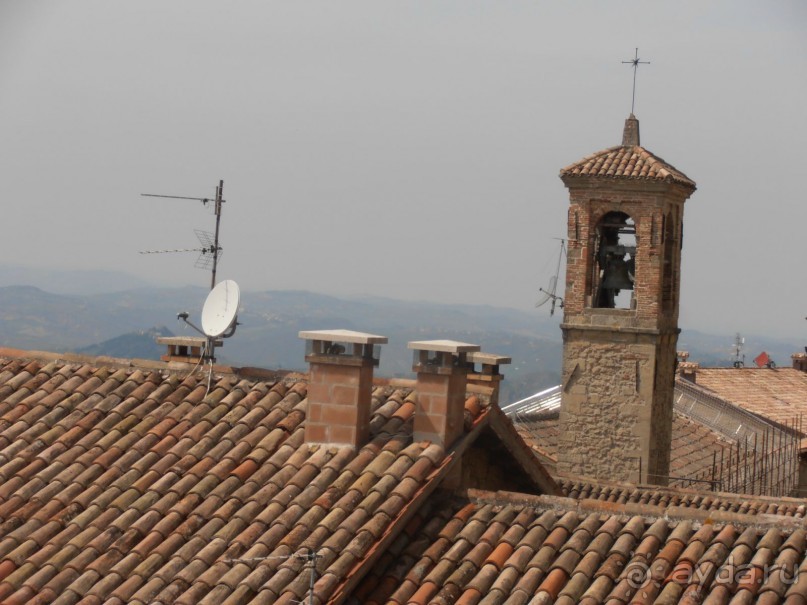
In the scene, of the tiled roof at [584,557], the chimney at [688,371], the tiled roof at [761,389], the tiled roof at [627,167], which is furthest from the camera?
the tiled roof at [761,389]

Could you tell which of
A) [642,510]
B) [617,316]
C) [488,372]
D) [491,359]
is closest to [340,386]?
[491,359]

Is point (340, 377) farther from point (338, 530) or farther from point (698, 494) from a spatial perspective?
point (698, 494)

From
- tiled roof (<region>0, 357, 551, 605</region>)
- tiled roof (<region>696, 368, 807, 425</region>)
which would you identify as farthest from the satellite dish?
tiled roof (<region>696, 368, 807, 425</region>)

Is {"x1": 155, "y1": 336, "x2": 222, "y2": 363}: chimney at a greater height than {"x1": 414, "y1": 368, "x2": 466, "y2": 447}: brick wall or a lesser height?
greater

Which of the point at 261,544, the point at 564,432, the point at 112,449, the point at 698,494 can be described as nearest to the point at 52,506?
the point at 112,449

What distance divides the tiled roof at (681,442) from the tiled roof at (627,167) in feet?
19.7

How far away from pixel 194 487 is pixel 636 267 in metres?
18.5

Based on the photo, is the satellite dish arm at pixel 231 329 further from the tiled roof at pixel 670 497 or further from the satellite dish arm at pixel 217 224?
the tiled roof at pixel 670 497

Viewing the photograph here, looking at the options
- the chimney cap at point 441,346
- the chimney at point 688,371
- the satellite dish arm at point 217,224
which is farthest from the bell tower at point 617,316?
the chimney cap at point 441,346

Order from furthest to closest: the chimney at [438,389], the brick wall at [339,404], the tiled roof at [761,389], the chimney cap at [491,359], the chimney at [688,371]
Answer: the tiled roof at [761,389]
the chimney at [688,371]
the chimney cap at [491,359]
the brick wall at [339,404]
the chimney at [438,389]

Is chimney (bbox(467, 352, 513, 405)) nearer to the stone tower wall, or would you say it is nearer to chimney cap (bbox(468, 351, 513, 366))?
chimney cap (bbox(468, 351, 513, 366))

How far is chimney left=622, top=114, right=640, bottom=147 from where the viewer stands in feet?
94.0

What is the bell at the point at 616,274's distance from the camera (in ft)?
92.9

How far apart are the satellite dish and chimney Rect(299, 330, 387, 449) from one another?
221 cm
